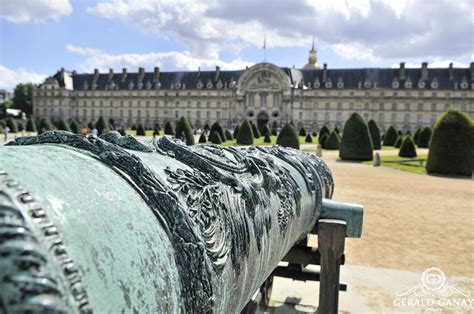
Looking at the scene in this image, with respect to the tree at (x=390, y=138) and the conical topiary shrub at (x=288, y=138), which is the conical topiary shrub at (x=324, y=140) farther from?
the tree at (x=390, y=138)

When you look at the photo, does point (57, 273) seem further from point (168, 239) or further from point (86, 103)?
point (86, 103)

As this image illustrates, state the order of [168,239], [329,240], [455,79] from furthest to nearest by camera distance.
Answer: [455,79], [329,240], [168,239]

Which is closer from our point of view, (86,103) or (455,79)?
(455,79)

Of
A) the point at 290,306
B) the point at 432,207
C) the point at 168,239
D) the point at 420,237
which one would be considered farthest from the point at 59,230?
the point at 432,207

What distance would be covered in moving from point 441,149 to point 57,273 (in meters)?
20.2

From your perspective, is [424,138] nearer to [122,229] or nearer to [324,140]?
Result: [324,140]

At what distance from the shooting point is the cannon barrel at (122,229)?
0.68 metres

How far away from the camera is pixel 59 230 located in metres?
0.74

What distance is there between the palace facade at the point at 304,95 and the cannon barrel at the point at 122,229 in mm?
61714

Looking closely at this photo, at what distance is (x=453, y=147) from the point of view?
1845cm

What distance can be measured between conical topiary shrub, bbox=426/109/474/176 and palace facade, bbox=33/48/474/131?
43.7m

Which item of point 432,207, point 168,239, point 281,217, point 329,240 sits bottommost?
point 432,207

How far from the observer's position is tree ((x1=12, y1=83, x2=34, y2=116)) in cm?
7700

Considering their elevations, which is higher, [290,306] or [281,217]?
[281,217]
